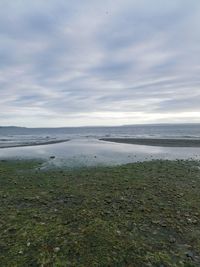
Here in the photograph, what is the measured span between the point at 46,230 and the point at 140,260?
2663mm

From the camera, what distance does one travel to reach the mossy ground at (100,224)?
552 centimetres

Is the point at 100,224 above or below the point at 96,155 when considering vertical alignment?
above

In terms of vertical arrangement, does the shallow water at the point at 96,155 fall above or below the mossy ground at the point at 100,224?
below

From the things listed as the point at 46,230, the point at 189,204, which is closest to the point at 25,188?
the point at 46,230

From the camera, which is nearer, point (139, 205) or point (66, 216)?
point (66, 216)

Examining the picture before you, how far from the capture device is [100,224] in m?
7.07

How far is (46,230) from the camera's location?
671 cm

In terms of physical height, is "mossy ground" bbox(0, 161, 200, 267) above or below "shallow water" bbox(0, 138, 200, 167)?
above

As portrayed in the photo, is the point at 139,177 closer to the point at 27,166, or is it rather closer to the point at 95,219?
the point at 95,219

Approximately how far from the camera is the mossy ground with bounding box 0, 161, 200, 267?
217 inches

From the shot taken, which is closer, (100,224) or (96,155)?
(100,224)

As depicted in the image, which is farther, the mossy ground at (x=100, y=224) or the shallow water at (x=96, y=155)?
the shallow water at (x=96, y=155)

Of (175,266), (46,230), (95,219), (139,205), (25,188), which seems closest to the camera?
(175,266)

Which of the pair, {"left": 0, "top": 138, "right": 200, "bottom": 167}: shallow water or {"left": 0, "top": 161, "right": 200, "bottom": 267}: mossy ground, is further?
{"left": 0, "top": 138, "right": 200, "bottom": 167}: shallow water
